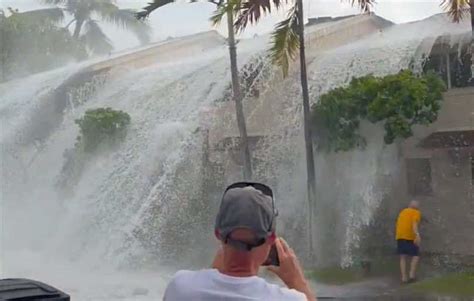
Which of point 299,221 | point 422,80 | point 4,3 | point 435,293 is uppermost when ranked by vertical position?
point 4,3

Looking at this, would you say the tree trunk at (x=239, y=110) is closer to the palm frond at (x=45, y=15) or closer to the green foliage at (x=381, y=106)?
the green foliage at (x=381, y=106)

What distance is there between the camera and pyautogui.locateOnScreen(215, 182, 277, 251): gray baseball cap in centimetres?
195

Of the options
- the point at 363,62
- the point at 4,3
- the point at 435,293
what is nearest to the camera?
the point at 435,293

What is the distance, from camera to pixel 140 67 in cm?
1527

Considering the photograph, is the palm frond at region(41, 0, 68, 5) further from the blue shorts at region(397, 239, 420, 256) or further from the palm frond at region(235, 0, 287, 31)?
the blue shorts at region(397, 239, 420, 256)

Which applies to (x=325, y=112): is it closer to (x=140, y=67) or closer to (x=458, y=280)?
(x=458, y=280)

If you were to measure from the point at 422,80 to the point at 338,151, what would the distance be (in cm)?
152

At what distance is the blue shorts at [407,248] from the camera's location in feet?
33.5

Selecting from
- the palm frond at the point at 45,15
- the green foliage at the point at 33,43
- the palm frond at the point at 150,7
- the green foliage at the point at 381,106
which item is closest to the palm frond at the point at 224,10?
the palm frond at the point at 150,7

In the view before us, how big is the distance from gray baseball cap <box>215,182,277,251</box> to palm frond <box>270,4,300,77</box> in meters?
8.79

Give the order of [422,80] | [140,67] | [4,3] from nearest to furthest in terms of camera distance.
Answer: [422,80]
[4,3]
[140,67]

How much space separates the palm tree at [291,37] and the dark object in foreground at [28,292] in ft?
25.1

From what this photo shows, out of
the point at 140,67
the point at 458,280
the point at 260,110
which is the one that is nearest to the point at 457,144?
the point at 458,280

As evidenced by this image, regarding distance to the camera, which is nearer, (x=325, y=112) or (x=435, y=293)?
(x=435, y=293)
